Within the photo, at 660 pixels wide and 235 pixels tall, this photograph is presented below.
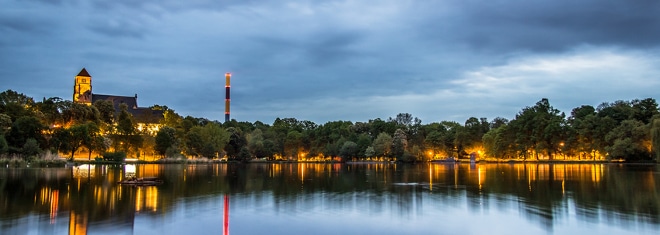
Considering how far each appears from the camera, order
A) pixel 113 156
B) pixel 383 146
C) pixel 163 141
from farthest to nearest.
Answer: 1. pixel 383 146
2. pixel 163 141
3. pixel 113 156

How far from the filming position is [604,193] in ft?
94.4

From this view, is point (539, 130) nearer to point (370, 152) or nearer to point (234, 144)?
point (370, 152)

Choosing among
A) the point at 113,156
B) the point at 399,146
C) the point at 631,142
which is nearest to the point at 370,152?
the point at 399,146

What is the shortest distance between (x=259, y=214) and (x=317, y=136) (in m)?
125

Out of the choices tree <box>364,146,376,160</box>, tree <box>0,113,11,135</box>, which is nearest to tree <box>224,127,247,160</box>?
tree <box>364,146,376,160</box>

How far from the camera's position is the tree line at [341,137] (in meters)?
74.5

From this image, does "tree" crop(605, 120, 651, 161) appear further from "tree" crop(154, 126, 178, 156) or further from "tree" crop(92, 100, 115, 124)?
"tree" crop(92, 100, 115, 124)

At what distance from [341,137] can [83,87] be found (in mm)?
64623

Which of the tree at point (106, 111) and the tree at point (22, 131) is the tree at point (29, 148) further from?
the tree at point (106, 111)

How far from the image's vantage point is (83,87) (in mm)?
130625

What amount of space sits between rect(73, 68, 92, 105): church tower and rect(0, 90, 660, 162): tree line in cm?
1787

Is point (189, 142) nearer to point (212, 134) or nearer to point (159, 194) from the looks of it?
point (212, 134)

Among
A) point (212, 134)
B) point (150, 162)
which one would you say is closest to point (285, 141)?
point (212, 134)

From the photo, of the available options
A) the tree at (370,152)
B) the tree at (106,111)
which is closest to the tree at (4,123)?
the tree at (106,111)
